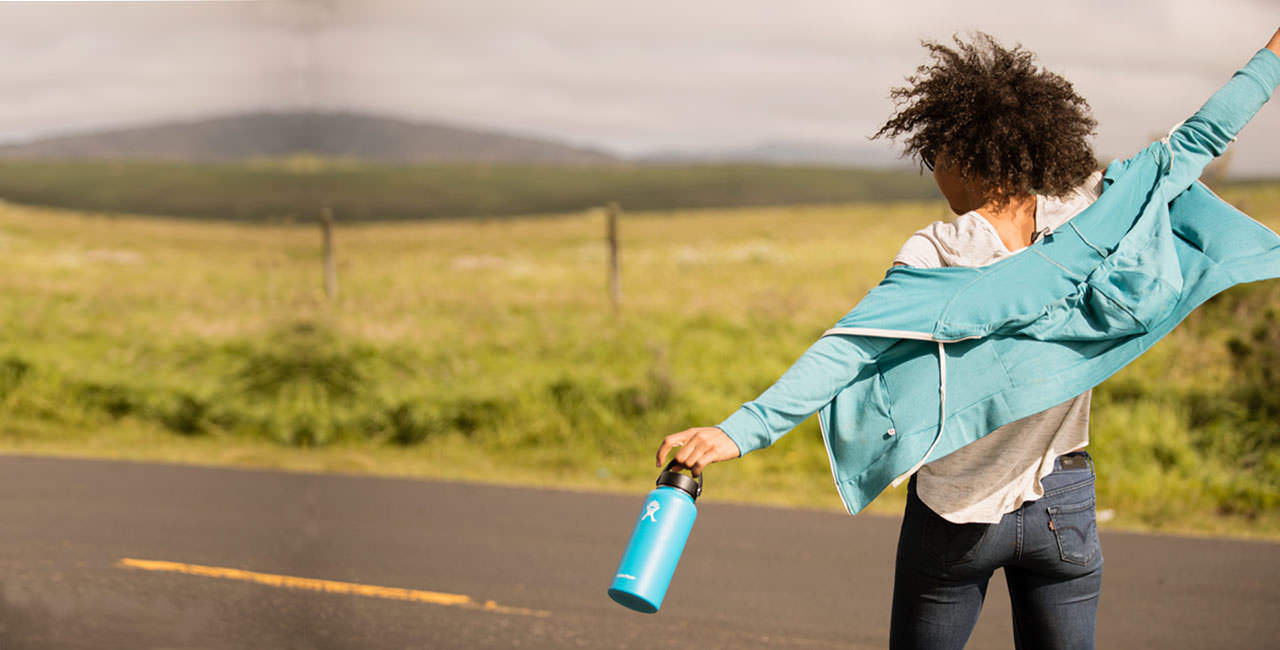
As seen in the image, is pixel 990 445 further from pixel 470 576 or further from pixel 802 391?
pixel 470 576

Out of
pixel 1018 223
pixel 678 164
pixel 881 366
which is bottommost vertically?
pixel 881 366

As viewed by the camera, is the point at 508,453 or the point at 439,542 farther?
the point at 508,453

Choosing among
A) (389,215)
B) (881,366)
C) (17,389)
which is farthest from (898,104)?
(389,215)

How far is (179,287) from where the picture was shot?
17266mm

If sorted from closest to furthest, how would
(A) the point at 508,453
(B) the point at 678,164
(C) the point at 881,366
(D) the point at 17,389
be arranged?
(C) the point at 881,366 < (A) the point at 508,453 < (D) the point at 17,389 < (B) the point at 678,164

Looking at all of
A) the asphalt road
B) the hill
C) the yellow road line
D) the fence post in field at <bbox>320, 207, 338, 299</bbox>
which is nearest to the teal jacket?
the asphalt road

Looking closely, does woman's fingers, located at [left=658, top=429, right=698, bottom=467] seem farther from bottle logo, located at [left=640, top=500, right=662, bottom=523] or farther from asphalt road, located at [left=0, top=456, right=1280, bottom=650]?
asphalt road, located at [left=0, top=456, right=1280, bottom=650]

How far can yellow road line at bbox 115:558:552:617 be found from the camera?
5.19 metres

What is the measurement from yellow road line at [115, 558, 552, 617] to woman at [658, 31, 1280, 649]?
9.50ft

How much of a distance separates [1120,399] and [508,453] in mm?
5104

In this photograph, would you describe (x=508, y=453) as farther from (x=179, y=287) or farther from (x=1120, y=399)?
(x=179, y=287)

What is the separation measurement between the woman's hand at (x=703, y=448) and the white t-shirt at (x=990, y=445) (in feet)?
1.85

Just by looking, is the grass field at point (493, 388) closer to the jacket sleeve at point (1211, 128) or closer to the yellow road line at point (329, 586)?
the yellow road line at point (329, 586)

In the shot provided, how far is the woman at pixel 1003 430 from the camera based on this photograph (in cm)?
244
